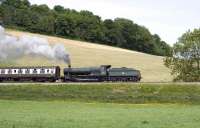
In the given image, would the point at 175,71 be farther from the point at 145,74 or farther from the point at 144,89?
the point at 144,89

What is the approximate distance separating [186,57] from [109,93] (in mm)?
39166

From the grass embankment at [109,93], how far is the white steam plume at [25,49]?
80.7ft

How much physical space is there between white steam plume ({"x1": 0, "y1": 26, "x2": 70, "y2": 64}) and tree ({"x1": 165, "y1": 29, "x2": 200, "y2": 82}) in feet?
63.7

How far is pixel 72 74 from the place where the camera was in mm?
93375

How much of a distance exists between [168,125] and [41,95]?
→ 158 ft

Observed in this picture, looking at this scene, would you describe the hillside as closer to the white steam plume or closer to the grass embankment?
the white steam plume

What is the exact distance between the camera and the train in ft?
303

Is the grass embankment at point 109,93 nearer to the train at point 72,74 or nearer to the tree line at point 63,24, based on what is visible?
the train at point 72,74

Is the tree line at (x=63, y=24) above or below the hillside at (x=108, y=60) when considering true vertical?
above

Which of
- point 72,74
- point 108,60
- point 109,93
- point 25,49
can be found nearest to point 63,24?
point 108,60

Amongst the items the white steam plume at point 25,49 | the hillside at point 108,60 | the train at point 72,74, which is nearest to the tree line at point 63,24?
the hillside at point 108,60

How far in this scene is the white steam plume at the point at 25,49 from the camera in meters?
104

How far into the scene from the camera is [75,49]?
149m

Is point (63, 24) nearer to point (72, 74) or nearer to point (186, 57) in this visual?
point (186, 57)
